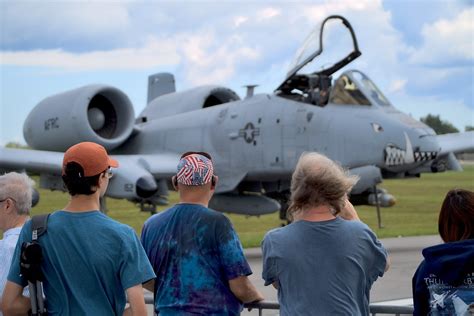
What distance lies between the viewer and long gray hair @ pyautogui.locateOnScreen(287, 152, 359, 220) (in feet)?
13.1

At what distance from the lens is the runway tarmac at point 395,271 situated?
960 centimetres

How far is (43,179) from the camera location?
53.6 ft

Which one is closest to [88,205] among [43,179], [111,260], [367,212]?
[111,260]

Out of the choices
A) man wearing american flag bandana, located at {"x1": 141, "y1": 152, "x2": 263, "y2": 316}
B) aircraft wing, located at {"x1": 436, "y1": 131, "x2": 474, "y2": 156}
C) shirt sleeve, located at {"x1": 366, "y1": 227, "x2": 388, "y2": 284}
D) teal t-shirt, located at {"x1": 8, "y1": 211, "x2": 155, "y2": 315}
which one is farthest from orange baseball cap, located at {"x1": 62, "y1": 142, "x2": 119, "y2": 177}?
aircraft wing, located at {"x1": 436, "y1": 131, "x2": 474, "y2": 156}

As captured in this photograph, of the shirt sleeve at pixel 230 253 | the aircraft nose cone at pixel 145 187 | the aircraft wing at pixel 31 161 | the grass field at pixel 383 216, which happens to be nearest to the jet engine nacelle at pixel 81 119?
the aircraft wing at pixel 31 161

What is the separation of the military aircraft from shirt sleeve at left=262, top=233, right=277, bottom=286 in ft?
32.9

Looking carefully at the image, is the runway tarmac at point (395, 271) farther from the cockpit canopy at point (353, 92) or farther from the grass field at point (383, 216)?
the cockpit canopy at point (353, 92)

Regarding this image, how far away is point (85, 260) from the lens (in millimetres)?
3734

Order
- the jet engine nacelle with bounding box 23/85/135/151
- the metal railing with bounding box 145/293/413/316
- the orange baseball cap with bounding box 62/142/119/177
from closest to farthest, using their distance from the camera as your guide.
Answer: the orange baseball cap with bounding box 62/142/119/177
the metal railing with bounding box 145/293/413/316
the jet engine nacelle with bounding box 23/85/135/151

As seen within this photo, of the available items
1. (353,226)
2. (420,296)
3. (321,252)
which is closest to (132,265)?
(321,252)

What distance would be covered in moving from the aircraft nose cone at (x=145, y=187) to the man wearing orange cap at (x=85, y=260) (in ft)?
35.7

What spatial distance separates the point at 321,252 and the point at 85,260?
1.06 meters

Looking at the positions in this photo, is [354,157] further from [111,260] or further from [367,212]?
[367,212]

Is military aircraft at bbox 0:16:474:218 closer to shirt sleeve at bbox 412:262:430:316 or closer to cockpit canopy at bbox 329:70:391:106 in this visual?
cockpit canopy at bbox 329:70:391:106
